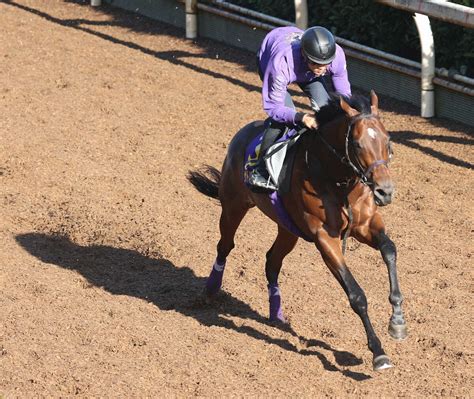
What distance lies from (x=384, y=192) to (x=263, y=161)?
132 cm

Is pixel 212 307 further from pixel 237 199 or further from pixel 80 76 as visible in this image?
pixel 80 76

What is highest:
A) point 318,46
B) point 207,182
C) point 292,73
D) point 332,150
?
point 318,46

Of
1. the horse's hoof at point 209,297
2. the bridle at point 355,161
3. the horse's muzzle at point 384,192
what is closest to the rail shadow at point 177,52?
the horse's hoof at point 209,297

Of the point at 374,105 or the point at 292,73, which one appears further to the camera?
the point at 292,73

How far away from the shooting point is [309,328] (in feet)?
24.3

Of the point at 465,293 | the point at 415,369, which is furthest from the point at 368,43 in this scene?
the point at 415,369

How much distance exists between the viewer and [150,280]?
330 inches

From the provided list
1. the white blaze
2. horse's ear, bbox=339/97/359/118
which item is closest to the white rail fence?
horse's ear, bbox=339/97/359/118

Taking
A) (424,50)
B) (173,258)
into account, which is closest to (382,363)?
(173,258)

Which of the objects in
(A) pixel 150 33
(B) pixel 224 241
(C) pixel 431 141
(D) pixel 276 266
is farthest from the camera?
(A) pixel 150 33

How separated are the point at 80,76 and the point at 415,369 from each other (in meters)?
7.90

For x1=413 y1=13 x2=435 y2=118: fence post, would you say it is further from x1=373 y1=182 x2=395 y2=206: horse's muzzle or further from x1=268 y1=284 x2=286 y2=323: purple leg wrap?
x1=373 y1=182 x2=395 y2=206: horse's muzzle

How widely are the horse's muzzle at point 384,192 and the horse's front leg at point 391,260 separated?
28.5 inches

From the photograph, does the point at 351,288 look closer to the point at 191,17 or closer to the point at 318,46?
the point at 318,46
